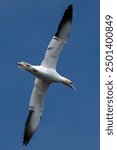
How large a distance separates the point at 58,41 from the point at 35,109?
3955mm

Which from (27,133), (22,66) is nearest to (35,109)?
(27,133)

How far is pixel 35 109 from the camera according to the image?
27641 millimetres

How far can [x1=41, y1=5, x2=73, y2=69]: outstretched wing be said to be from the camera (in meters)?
25.5

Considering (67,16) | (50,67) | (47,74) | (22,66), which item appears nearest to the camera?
(22,66)

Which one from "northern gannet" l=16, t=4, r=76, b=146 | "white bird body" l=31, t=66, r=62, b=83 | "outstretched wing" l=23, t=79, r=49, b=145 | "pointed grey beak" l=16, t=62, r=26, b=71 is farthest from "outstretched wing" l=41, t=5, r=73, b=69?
"pointed grey beak" l=16, t=62, r=26, b=71

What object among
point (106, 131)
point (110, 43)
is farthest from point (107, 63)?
point (106, 131)

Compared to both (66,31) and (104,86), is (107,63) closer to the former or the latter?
(104,86)

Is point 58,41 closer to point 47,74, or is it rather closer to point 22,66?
point 47,74

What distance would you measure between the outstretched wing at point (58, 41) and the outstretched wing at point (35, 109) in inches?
43.6

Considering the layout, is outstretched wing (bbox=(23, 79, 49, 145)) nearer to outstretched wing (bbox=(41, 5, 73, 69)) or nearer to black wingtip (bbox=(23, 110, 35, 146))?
black wingtip (bbox=(23, 110, 35, 146))

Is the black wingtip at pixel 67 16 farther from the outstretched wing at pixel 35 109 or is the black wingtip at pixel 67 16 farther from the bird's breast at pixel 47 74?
the outstretched wing at pixel 35 109

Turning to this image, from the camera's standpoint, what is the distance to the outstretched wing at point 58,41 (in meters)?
25.5

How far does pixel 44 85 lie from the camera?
26.8m

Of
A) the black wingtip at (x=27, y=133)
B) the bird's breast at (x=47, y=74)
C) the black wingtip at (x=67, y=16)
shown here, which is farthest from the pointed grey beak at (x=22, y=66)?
the black wingtip at (x=27, y=133)
